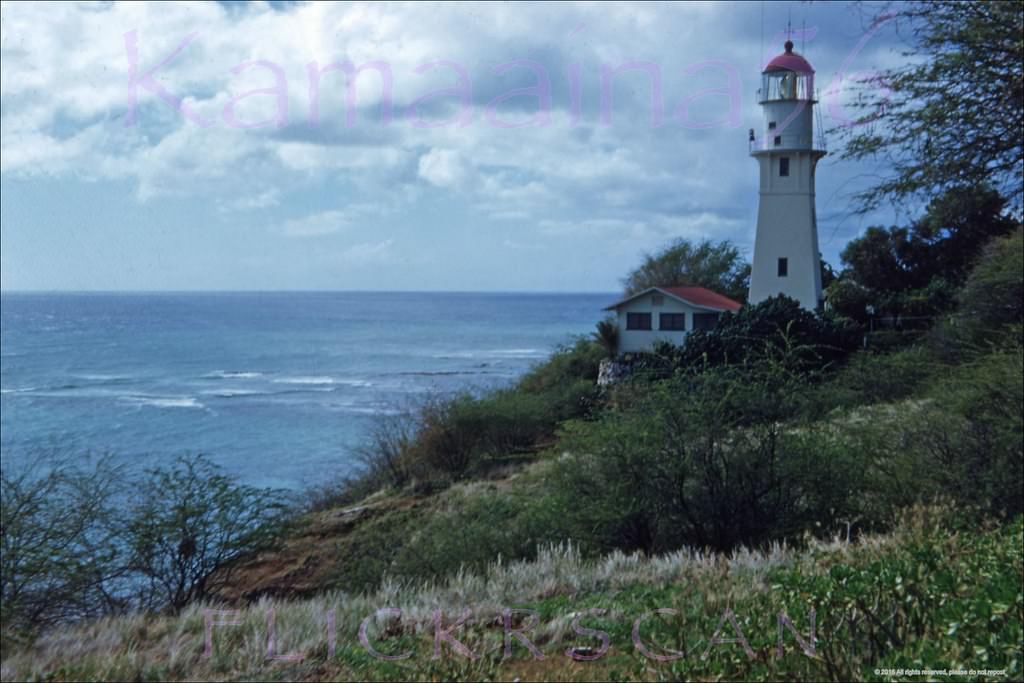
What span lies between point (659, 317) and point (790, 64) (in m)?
10.5

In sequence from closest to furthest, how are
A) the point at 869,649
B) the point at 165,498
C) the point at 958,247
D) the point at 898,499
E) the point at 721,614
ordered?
the point at 869,649 → the point at 721,614 → the point at 898,499 → the point at 165,498 → the point at 958,247

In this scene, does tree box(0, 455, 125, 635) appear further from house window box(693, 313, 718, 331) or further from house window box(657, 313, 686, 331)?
house window box(693, 313, 718, 331)

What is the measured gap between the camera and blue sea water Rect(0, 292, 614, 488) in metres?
31.5

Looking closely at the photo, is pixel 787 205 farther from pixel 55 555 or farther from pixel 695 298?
pixel 55 555

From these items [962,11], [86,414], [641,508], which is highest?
[962,11]

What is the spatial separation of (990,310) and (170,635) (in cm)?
2172

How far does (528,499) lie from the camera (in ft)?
45.5

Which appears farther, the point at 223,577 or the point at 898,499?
the point at 223,577

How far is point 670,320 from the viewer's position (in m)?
36.3

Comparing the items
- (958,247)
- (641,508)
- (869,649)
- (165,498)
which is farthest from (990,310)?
(869,649)

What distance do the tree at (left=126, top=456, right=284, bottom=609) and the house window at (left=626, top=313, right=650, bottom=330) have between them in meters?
24.3

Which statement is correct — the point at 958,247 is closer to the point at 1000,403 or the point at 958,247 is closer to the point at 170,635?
the point at 1000,403

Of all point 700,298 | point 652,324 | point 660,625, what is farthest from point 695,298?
point 660,625

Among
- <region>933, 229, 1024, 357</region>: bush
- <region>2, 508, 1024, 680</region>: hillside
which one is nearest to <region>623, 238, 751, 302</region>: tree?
<region>933, 229, 1024, 357</region>: bush
